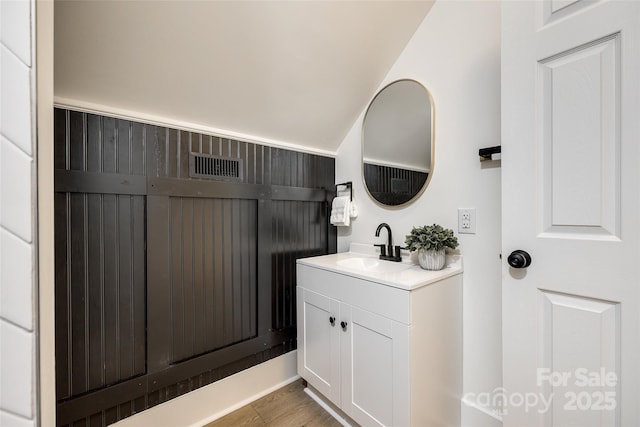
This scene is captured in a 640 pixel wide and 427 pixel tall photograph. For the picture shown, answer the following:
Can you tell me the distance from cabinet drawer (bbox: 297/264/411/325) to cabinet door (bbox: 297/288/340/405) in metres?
0.06

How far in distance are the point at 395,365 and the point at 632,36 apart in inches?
56.2

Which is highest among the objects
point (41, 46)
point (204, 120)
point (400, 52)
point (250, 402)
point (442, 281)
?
point (400, 52)

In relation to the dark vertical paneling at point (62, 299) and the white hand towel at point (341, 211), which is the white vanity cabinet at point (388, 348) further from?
the dark vertical paneling at point (62, 299)

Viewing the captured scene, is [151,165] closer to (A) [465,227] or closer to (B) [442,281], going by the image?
(B) [442,281]

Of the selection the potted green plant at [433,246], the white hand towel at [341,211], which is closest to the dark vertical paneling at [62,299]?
the white hand towel at [341,211]

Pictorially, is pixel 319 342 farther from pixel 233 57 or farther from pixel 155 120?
pixel 233 57

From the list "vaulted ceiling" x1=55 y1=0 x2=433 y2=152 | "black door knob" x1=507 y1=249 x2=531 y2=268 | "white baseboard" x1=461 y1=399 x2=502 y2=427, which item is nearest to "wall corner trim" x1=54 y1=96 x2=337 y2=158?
"vaulted ceiling" x1=55 y1=0 x2=433 y2=152

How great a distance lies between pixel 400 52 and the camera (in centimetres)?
173

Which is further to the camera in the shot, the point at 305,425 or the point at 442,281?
the point at 305,425

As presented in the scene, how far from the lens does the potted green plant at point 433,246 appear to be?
1.42m

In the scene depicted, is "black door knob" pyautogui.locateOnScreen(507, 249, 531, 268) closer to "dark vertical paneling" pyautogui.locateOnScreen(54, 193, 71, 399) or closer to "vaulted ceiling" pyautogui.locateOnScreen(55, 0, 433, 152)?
"vaulted ceiling" pyautogui.locateOnScreen(55, 0, 433, 152)

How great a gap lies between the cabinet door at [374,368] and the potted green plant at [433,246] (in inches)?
16.3

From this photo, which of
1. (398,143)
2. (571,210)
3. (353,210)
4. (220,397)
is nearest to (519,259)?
(571,210)

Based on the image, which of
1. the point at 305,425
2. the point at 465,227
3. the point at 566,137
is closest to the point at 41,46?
the point at 566,137
